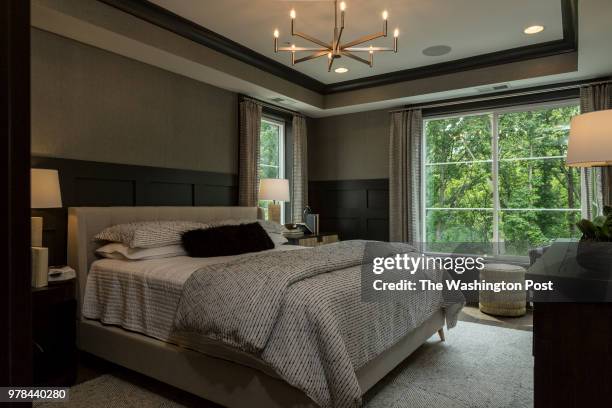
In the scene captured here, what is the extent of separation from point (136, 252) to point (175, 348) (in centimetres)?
86

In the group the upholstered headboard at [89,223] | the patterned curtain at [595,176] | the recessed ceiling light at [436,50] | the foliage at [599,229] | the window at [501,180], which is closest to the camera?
the foliage at [599,229]

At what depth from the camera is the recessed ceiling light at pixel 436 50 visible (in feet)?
13.3

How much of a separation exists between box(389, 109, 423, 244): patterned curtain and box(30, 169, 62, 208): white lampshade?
382cm

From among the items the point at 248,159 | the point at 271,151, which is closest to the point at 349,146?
the point at 271,151

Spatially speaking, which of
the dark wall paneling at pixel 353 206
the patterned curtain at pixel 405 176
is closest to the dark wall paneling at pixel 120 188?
the dark wall paneling at pixel 353 206

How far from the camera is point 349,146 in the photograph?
5715 millimetres

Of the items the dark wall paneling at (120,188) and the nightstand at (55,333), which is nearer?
the nightstand at (55,333)

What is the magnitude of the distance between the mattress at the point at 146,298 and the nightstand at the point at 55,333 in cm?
15

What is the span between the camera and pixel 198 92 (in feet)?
13.6

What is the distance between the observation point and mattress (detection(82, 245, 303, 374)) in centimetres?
210

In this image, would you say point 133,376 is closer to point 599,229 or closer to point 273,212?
point 273,212

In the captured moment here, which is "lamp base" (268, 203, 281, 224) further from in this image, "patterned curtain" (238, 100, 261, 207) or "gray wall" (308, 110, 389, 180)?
"gray wall" (308, 110, 389, 180)

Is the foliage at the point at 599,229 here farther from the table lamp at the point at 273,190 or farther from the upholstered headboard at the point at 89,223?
the table lamp at the point at 273,190

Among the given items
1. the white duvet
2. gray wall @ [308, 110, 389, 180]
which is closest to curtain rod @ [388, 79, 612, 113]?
gray wall @ [308, 110, 389, 180]
